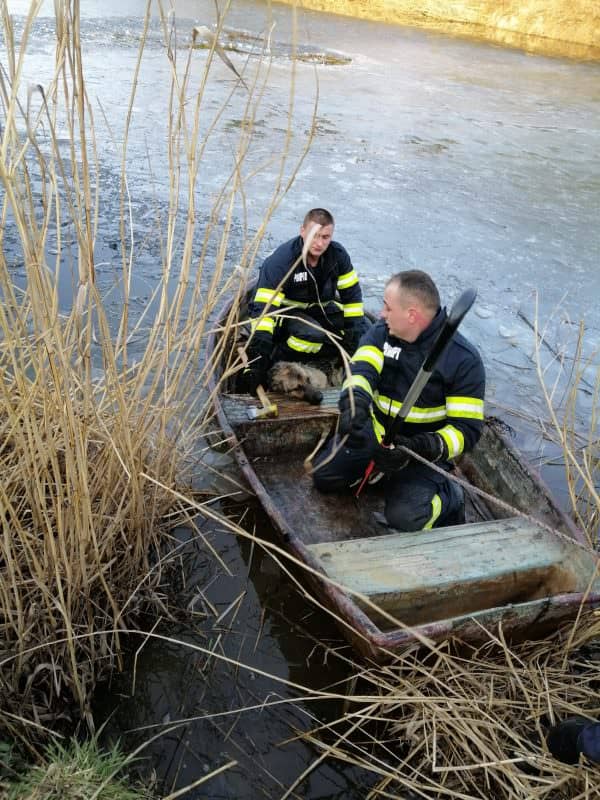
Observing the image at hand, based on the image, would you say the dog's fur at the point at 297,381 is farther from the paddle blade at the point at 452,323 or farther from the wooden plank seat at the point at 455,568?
the paddle blade at the point at 452,323

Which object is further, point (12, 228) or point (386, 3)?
point (386, 3)

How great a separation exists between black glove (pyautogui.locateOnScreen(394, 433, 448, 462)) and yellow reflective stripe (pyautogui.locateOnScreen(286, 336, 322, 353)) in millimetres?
1551

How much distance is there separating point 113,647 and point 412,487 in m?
1.56

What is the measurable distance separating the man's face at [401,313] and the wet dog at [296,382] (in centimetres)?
119

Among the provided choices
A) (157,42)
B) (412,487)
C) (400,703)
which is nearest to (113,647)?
(400,703)

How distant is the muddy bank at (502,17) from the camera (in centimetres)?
1944

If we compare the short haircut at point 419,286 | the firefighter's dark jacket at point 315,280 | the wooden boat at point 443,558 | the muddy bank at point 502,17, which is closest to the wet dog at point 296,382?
the firefighter's dark jacket at point 315,280

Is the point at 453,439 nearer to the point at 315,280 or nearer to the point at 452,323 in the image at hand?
the point at 452,323

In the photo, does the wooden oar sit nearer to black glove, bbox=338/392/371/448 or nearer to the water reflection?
black glove, bbox=338/392/371/448

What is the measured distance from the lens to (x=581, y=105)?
1324 centimetres

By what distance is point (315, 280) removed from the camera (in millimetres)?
4324

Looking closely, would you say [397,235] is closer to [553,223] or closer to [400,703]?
[553,223]

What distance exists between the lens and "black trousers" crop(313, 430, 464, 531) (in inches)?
131

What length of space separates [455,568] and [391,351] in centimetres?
104
